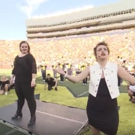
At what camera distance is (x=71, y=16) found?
2083 inches

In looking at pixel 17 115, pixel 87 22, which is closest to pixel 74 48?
pixel 87 22

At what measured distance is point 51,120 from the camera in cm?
342

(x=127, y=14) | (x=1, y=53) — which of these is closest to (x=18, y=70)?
(x=1, y=53)

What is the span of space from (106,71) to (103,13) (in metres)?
47.1

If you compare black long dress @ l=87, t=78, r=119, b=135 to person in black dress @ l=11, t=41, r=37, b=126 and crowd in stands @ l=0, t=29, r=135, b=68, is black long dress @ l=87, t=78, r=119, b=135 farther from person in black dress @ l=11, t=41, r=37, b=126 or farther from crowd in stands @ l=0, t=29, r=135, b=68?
crowd in stands @ l=0, t=29, r=135, b=68

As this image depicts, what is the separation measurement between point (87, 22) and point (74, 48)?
2319 centimetres

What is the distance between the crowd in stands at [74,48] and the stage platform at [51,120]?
1371cm

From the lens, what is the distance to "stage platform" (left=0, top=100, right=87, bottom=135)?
293cm

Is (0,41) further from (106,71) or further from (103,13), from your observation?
(106,71)

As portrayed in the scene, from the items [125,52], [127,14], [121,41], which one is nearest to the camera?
[125,52]

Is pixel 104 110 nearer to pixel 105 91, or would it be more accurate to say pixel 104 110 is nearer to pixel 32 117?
pixel 105 91

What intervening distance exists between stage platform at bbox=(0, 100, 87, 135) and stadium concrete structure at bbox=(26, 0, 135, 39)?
132ft

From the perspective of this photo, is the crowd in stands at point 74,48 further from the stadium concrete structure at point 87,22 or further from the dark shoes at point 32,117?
the stadium concrete structure at point 87,22

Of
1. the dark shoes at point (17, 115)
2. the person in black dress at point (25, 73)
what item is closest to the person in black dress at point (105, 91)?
the person in black dress at point (25, 73)
